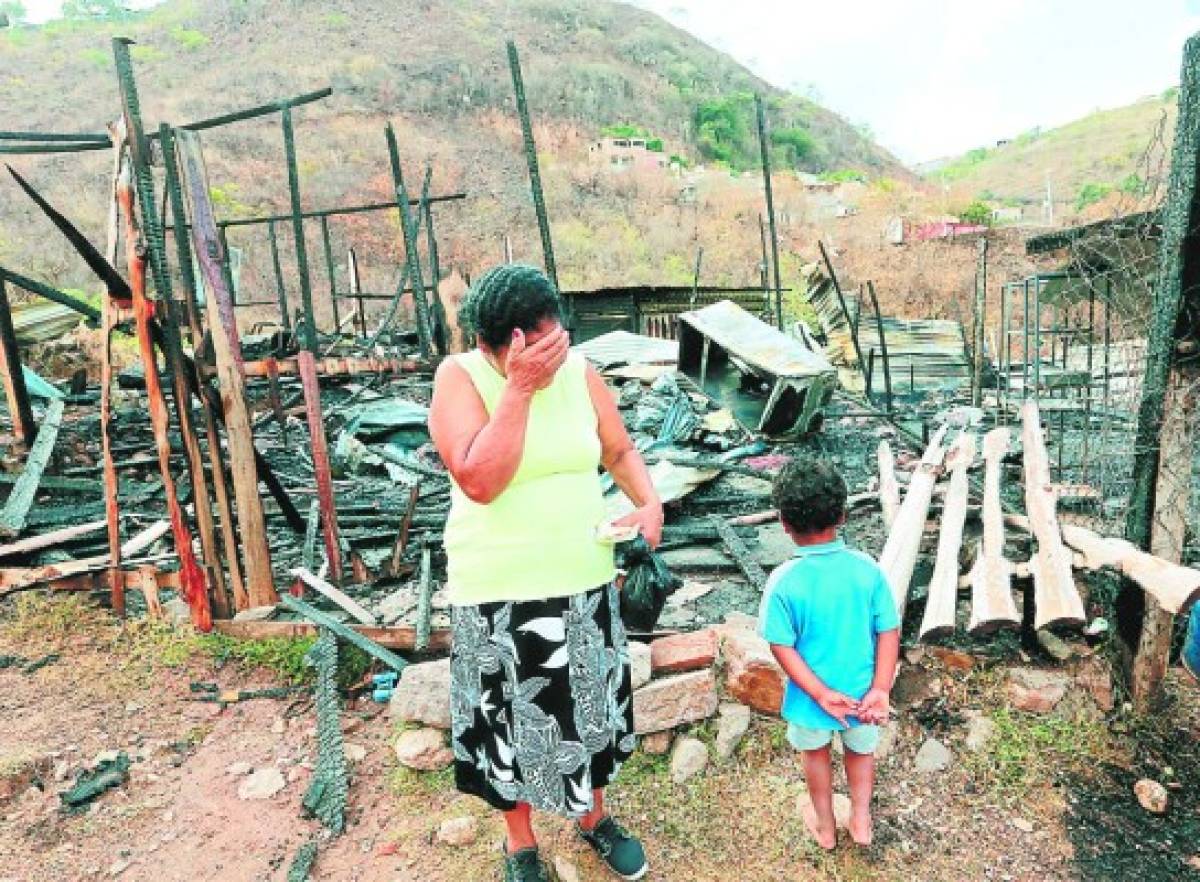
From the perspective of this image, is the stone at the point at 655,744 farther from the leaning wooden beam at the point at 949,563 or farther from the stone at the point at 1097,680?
the stone at the point at 1097,680

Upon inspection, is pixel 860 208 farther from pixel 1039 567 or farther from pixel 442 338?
pixel 1039 567

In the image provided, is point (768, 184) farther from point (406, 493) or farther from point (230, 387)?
point (230, 387)

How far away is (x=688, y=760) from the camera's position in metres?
2.65

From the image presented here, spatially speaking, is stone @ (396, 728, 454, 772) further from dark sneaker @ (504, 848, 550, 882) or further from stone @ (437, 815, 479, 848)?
dark sneaker @ (504, 848, 550, 882)

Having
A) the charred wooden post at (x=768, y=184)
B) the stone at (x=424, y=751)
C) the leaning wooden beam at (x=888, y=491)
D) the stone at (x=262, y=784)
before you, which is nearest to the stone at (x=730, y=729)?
the stone at (x=424, y=751)

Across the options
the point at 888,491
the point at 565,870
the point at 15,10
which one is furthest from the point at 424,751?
the point at 15,10

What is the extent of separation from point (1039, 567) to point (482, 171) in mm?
32747

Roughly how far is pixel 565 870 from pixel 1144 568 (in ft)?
7.31

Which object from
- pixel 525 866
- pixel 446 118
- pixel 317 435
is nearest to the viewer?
pixel 525 866

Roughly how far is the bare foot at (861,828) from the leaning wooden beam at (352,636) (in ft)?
6.15

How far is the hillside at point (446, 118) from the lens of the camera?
85.3 feet

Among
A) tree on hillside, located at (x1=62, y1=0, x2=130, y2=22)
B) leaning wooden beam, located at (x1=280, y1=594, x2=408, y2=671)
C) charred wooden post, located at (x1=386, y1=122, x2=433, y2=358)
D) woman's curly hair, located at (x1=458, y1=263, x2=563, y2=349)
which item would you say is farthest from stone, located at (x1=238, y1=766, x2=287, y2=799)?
tree on hillside, located at (x1=62, y1=0, x2=130, y2=22)

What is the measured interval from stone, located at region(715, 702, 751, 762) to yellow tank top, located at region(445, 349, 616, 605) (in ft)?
4.07

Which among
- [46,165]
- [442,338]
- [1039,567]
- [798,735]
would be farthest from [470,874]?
[46,165]
